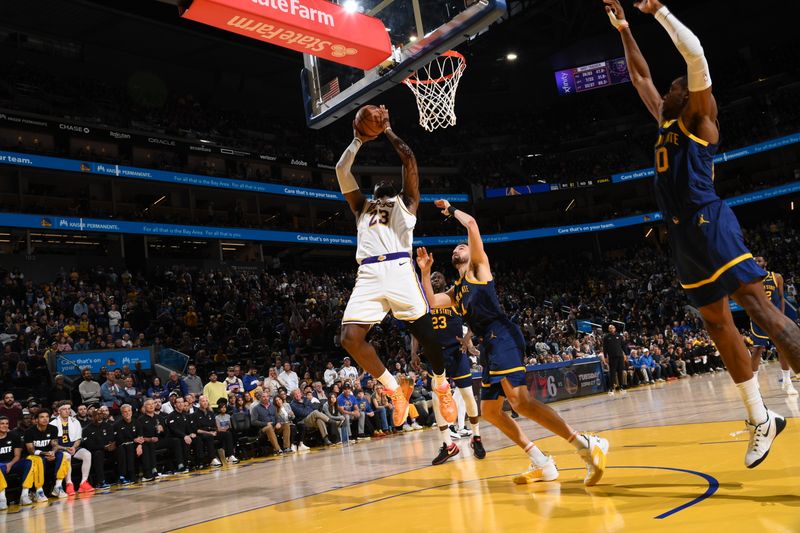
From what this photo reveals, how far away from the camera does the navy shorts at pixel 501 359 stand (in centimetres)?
522

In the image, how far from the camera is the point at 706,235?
146 inches

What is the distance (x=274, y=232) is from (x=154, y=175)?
599 cm

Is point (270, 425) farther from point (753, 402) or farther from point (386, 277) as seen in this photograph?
point (753, 402)

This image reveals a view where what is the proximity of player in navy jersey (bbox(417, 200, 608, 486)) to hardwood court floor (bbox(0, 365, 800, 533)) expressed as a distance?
13.3 inches

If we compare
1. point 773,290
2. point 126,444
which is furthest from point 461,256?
point 126,444

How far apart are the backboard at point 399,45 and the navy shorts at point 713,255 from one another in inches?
178

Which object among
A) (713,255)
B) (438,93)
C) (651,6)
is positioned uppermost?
(438,93)

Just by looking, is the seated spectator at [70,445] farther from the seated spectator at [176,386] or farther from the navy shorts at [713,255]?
the navy shorts at [713,255]

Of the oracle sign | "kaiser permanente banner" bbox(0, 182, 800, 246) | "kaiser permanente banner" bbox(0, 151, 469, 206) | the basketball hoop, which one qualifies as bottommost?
the oracle sign

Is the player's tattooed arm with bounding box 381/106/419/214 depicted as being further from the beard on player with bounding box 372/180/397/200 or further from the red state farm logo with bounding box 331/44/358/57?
the red state farm logo with bounding box 331/44/358/57

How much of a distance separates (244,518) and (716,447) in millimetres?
3890

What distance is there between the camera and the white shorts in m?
5.23

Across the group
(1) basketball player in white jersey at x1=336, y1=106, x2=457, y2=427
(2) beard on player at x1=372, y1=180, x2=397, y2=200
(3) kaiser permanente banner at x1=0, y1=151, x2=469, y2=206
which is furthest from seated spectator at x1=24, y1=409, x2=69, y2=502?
(3) kaiser permanente banner at x1=0, y1=151, x2=469, y2=206

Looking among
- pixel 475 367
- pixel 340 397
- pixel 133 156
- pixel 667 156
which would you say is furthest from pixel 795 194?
pixel 667 156
